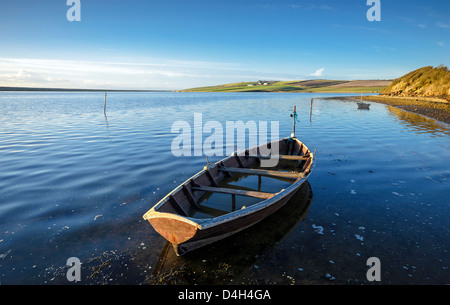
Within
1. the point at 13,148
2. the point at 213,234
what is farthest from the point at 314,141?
the point at 13,148

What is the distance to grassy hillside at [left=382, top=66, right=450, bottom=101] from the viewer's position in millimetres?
53094

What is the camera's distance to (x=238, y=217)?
7258 mm

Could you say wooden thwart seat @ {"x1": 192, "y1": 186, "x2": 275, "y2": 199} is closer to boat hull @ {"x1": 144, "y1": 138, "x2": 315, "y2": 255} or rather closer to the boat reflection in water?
boat hull @ {"x1": 144, "y1": 138, "x2": 315, "y2": 255}

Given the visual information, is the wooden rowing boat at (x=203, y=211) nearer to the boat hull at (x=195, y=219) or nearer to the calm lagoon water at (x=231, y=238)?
the boat hull at (x=195, y=219)

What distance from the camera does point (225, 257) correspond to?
23.3 feet

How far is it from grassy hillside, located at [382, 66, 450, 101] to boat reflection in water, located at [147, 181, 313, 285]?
60.1 meters

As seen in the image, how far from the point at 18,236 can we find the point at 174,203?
17.8 feet

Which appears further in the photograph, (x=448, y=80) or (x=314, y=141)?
(x=448, y=80)

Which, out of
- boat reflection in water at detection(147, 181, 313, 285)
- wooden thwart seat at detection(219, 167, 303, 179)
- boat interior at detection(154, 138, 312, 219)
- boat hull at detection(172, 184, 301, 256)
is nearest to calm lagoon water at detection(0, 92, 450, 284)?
boat reflection in water at detection(147, 181, 313, 285)

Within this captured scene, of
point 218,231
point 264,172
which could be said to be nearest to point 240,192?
point 218,231

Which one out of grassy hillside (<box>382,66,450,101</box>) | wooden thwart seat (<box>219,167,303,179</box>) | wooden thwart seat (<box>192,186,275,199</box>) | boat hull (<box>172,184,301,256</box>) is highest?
grassy hillside (<box>382,66,450,101</box>)

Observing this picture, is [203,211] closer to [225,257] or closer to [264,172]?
[225,257]
